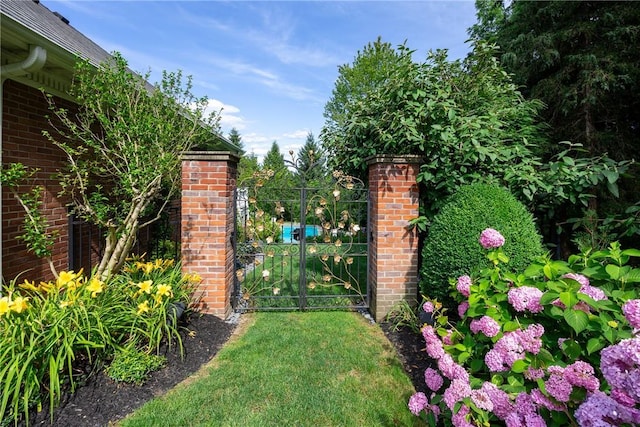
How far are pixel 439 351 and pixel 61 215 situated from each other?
178 inches

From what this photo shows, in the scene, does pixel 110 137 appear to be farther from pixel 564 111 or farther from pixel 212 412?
pixel 564 111

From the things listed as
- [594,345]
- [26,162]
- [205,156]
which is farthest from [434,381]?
[26,162]

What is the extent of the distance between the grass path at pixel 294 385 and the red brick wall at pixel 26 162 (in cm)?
237

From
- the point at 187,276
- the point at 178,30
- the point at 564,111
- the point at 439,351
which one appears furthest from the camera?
the point at 564,111

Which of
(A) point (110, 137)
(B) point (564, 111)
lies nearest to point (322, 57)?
(B) point (564, 111)

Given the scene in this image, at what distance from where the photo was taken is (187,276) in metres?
3.60

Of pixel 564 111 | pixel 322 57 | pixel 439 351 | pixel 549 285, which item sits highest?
pixel 322 57

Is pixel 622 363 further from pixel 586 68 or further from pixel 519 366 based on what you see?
pixel 586 68

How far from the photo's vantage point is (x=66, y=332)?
2.35 m

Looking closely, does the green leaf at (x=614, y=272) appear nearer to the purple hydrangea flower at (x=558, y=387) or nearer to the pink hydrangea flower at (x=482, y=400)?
the purple hydrangea flower at (x=558, y=387)

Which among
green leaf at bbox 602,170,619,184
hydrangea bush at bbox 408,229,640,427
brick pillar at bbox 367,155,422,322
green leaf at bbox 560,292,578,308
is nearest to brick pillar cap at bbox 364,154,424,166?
brick pillar at bbox 367,155,422,322

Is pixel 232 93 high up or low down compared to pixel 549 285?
up

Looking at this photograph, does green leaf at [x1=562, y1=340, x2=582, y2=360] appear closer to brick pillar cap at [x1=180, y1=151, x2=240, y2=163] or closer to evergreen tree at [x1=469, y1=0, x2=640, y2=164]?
brick pillar cap at [x1=180, y1=151, x2=240, y2=163]

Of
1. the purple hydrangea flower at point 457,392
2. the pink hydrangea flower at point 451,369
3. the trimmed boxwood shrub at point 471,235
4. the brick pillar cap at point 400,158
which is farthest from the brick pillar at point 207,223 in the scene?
the purple hydrangea flower at point 457,392
